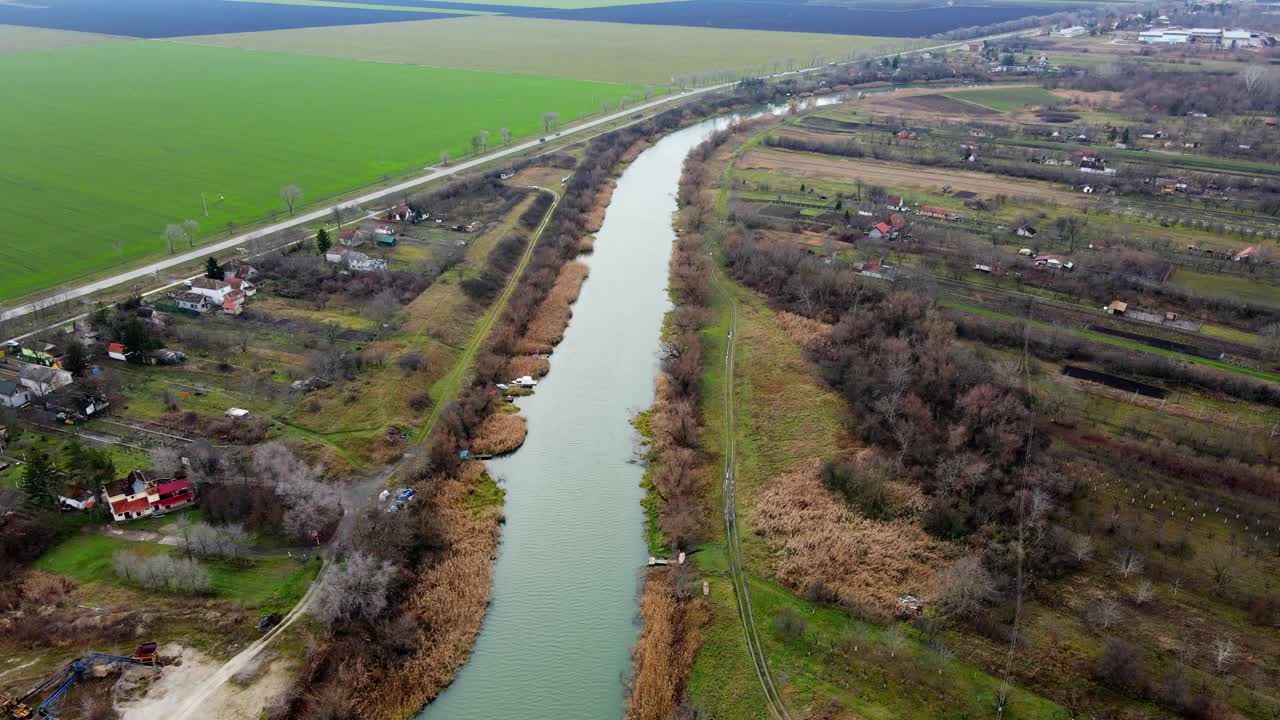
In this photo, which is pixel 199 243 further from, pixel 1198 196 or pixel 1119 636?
pixel 1198 196

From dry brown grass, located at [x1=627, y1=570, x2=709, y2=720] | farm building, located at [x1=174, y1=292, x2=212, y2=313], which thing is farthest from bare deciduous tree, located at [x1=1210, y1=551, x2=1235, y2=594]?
farm building, located at [x1=174, y1=292, x2=212, y2=313]

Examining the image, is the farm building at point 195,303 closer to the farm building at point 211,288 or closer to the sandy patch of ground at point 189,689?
the farm building at point 211,288

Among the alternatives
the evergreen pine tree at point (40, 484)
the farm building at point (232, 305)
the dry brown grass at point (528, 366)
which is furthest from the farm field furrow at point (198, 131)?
the dry brown grass at point (528, 366)

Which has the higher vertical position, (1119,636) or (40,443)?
(40,443)

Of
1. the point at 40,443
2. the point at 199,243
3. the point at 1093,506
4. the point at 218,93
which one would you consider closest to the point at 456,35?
the point at 218,93

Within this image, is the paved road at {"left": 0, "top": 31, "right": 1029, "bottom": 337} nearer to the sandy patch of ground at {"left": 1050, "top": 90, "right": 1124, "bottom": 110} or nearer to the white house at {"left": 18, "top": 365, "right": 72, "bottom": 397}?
the white house at {"left": 18, "top": 365, "right": 72, "bottom": 397}

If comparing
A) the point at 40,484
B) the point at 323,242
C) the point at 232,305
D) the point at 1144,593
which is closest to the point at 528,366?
the point at 232,305
